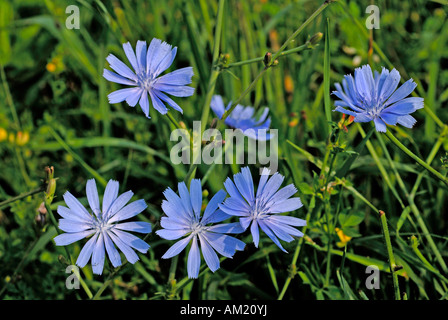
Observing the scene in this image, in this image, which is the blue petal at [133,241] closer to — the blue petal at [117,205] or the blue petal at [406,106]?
the blue petal at [117,205]

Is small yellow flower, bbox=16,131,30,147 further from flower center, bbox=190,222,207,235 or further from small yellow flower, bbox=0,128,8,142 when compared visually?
flower center, bbox=190,222,207,235

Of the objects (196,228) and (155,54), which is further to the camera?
(155,54)

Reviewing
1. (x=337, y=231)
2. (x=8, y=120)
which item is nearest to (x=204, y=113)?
(x=337, y=231)

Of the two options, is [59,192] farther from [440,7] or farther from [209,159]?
[440,7]

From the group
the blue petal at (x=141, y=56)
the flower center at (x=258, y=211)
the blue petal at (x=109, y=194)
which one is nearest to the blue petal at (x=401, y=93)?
the flower center at (x=258, y=211)

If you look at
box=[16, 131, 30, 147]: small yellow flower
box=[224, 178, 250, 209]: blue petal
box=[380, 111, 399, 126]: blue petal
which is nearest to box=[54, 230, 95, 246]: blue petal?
box=[224, 178, 250, 209]: blue petal

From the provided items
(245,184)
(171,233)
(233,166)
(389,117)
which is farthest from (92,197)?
(389,117)

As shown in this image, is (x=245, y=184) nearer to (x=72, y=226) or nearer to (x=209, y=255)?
(x=209, y=255)
